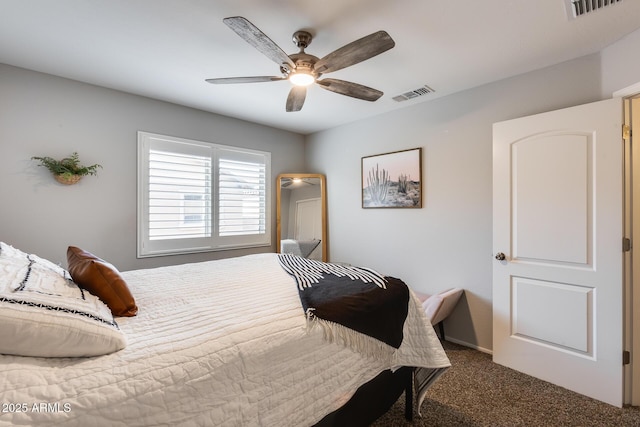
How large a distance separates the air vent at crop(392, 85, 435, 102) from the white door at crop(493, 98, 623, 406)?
75cm

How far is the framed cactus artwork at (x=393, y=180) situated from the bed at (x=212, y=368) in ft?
5.70

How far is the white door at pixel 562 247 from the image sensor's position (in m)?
2.01

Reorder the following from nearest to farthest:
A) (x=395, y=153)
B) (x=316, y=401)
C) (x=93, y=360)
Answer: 1. (x=93, y=360)
2. (x=316, y=401)
3. (x=395, y=153)

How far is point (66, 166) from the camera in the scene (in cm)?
256

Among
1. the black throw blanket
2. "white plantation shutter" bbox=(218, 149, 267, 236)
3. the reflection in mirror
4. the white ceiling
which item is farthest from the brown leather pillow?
the reflection in mirror

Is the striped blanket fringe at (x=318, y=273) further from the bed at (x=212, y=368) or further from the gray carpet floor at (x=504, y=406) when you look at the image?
the gray carpet floor at (x=504, y=406)

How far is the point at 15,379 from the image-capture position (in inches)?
30.3

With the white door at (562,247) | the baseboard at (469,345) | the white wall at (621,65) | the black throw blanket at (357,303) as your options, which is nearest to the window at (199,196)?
the black throw blanket at (357,303)

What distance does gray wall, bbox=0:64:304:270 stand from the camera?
240 centimetres

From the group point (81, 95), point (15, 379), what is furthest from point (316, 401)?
point (81, 95)

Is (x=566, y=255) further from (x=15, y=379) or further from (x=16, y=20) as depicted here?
(x=16, y=20)

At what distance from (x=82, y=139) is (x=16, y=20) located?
3.56 feet

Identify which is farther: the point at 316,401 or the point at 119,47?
the point at 119,47

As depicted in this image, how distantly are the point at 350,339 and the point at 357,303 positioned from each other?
182 millimetres
